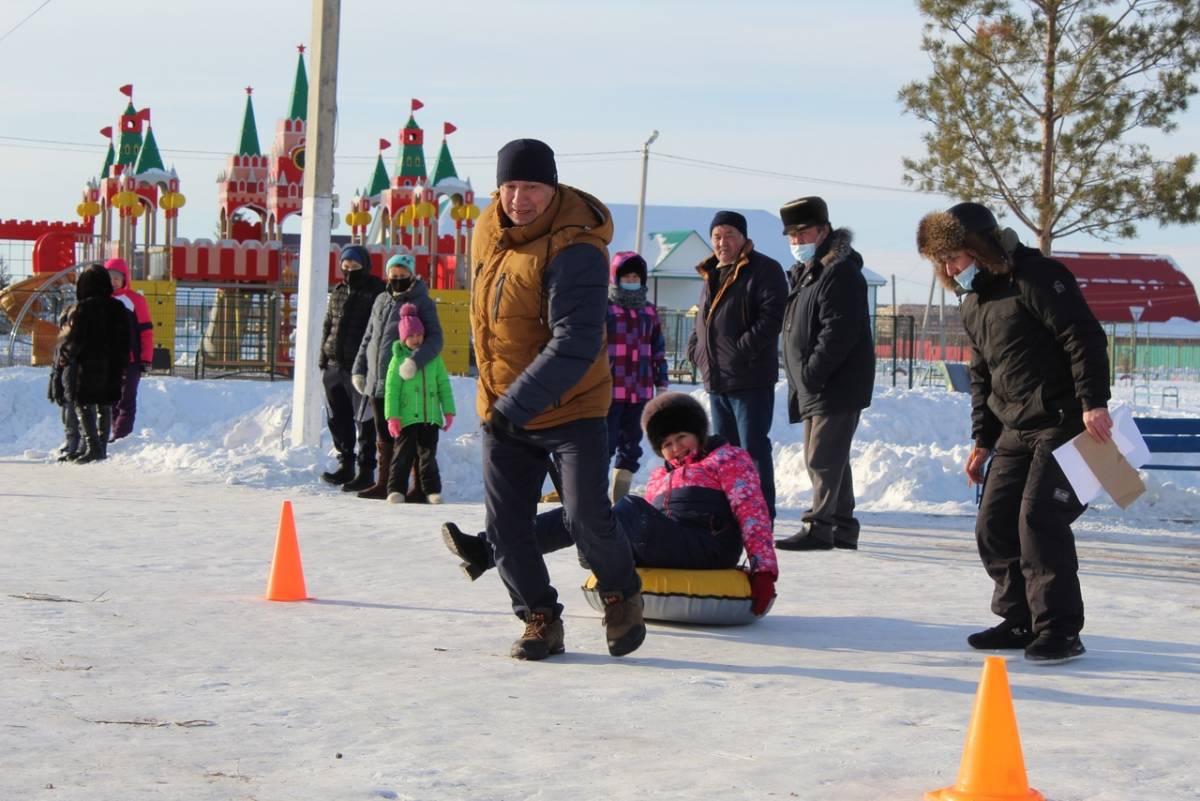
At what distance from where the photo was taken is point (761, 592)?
275 inches

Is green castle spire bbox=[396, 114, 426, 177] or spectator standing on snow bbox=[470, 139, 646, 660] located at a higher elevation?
green castle spire bbox=[396, 114, 426, 177]

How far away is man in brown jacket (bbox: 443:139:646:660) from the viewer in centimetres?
586

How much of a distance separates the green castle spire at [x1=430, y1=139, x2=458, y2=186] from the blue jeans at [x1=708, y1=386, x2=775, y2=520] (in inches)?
1057

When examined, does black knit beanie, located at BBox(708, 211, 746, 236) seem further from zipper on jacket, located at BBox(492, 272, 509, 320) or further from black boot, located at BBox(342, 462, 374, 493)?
black boot, located at BBox(342, 462, 374, 493)

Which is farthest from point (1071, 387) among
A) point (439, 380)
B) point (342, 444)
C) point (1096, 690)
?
point (342, 444)

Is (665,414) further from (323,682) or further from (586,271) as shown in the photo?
(323,682)

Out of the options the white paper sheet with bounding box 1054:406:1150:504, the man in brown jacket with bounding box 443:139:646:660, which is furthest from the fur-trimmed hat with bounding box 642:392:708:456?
the white paper sheet with bounding box 1054:406:1150:504

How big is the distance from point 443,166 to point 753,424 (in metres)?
27.4

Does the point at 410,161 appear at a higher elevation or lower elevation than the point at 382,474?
higher

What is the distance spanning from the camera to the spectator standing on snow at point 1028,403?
6.17 meters

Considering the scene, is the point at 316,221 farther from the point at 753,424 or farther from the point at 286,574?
the point at 286,574

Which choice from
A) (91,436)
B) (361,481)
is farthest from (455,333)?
(361,481)

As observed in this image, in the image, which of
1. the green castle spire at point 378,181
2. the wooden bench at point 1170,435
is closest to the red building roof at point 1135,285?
the green castle spire at point 378,181

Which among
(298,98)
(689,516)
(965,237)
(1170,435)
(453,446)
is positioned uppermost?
(298,98)
